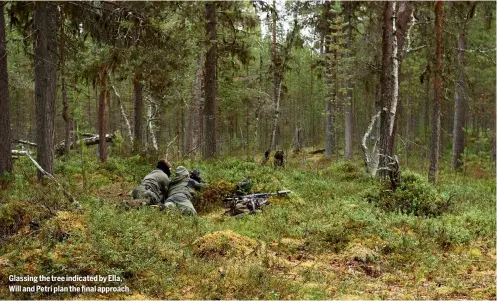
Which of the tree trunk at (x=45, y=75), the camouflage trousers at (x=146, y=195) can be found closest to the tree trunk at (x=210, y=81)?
the tree trunk at (x=45, y=75)

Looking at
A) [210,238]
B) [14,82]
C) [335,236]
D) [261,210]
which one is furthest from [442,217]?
[14,82]

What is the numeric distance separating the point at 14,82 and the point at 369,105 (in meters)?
26.2

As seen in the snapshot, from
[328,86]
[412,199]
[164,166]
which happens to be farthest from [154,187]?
[328,86]

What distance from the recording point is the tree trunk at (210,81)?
16.5 meters

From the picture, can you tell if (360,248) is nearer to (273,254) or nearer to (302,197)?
(273,254)

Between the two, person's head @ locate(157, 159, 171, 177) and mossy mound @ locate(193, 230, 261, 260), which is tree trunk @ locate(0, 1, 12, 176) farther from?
mossy mound @ locate(193, 230, 261, 260)

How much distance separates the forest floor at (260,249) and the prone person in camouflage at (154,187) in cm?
87

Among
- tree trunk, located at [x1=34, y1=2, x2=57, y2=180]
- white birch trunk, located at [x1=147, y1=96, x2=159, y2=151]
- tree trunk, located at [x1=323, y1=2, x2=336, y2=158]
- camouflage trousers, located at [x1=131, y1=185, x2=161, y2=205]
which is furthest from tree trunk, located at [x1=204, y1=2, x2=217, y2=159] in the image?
tree trunk, located at [x1=323, y1=2, x2=336, y2=158]

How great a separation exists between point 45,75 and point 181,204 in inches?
194

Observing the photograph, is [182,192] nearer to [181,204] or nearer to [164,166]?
[181,204]

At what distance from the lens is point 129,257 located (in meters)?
6.05

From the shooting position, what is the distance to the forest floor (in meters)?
5.74

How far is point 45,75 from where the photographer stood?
11266 mm

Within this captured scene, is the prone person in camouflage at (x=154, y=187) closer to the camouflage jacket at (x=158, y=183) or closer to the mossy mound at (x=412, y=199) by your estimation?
the camouflage jacket at (x=158, y=183)
